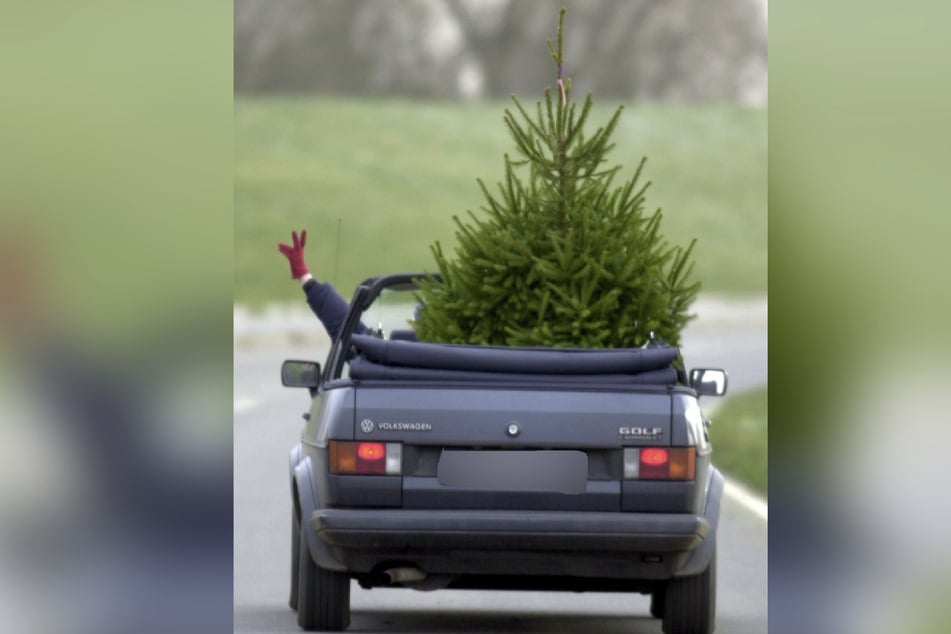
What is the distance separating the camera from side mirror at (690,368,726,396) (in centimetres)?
858

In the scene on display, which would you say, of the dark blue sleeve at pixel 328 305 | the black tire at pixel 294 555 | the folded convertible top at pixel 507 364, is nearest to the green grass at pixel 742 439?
the dark blue sleeve at pixel 328 305

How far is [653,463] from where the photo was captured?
7734 millimetres

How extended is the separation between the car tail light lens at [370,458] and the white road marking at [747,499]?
6.39 meters

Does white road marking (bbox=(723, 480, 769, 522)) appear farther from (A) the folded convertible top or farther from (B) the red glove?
(A) the folded convertible top

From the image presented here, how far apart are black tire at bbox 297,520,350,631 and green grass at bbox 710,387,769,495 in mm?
5725

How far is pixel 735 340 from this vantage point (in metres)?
45.3

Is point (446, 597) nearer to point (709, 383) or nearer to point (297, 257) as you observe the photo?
point (297, 257)

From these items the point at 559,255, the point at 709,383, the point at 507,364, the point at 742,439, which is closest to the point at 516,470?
the point at 507,364

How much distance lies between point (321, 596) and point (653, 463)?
158 centimetres
